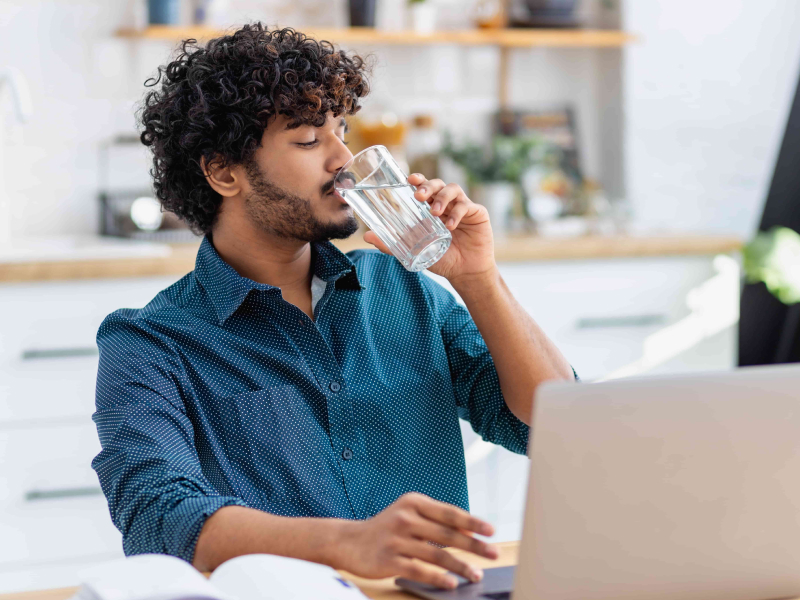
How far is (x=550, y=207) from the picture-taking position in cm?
283

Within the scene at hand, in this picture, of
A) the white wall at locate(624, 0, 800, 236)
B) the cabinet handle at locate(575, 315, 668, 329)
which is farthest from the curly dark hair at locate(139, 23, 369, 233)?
the white wall at locate(624, 0, 800, 236)

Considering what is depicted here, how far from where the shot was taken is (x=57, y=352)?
204 cm

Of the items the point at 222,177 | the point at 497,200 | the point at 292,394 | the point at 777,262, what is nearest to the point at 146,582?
A: the point at 292,394

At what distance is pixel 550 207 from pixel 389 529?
2.17 metres

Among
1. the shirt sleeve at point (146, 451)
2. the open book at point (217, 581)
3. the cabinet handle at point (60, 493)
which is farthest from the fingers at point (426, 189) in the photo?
the cabinet handle at point (60, 493)

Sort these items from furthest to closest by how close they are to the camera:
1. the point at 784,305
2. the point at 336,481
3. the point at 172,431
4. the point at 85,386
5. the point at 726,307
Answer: the point at 784,305 → the point at 726,307 → the point at 85,386 → the point at 336,481 → the point at 172,431

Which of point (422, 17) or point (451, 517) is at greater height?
point (422, 17)

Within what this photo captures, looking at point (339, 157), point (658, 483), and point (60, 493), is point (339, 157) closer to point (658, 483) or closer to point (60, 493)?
point (658, 483)

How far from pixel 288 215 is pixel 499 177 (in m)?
1.67

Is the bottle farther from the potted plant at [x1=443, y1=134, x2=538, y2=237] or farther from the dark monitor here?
the dark monitor

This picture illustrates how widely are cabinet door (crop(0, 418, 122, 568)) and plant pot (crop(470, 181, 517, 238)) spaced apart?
132cm

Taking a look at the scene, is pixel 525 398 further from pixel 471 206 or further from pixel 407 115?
pixel 407 115

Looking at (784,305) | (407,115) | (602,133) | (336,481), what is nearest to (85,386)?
(336,481)

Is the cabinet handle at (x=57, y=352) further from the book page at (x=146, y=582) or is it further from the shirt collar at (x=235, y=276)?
the book page at (x=146, y=582)
